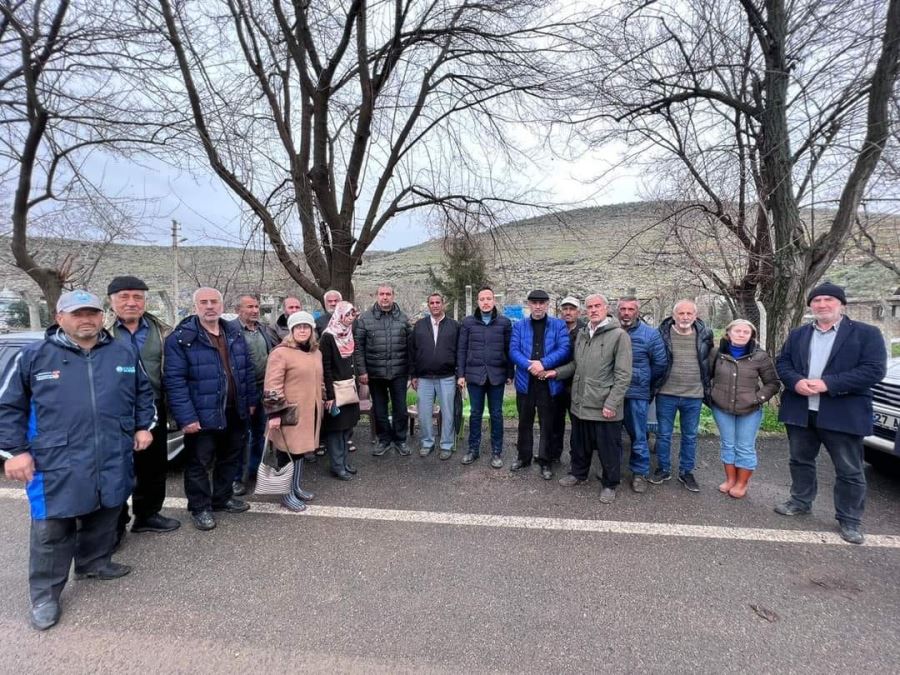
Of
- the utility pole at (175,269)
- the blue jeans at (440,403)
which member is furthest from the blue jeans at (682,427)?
the utility pole at (175,269)

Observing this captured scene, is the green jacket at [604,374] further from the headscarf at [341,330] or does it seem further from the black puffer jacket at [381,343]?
the headscarf at [341,330]

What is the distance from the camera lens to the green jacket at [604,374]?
12.7 feet

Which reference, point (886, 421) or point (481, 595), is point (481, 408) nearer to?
point (481, 595)

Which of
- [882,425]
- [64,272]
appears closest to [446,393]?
[882,425]

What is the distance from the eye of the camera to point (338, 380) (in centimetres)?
443

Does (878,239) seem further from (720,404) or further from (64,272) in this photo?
(64,272)

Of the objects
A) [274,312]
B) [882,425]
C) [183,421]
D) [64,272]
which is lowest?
[882,425]

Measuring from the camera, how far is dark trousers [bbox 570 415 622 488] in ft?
Result: 12.8

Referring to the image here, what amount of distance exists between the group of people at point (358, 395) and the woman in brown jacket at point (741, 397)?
12 millimetres

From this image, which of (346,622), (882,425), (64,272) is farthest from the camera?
(64,272)

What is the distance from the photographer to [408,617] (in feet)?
7.84

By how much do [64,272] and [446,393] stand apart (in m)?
7.51

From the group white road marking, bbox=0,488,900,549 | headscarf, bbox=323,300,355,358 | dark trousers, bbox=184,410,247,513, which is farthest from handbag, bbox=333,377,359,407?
white road marking, bbox=0,488,900,549

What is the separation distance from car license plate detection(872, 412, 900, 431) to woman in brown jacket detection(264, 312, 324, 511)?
4.82 metres
